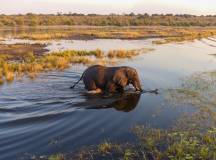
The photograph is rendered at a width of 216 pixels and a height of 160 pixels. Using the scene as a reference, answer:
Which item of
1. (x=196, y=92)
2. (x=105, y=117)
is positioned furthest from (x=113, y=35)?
(x=105, y=117)

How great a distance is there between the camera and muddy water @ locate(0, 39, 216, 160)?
1034 cm

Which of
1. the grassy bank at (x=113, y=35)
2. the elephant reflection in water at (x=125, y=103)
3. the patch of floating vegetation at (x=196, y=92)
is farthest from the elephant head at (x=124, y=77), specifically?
the grassy bank at (x=113, y=35)

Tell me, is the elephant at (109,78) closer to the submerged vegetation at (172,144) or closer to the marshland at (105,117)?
the marshland at (105,117)

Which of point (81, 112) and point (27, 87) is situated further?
point (27, 87)

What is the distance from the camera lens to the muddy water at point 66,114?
1034 cm

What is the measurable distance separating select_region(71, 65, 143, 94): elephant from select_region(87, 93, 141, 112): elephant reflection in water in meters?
0.43

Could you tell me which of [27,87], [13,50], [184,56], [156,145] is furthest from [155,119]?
[13,50]

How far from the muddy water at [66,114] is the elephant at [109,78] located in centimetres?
46

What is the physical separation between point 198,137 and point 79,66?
14893 mm

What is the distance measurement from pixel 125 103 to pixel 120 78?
117cm

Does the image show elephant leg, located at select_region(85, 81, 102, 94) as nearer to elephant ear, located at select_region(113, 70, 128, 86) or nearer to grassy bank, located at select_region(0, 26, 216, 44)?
elephant ear, located at select_region(113, 70, 128, 86)

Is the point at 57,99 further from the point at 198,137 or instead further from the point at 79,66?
the point at 79,66

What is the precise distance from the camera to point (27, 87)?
17156mm

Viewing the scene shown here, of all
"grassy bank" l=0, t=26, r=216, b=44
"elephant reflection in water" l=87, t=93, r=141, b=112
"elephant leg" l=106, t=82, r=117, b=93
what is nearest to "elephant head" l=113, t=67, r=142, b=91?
"elephant leg" l=106, t=82, r=117, b=93
